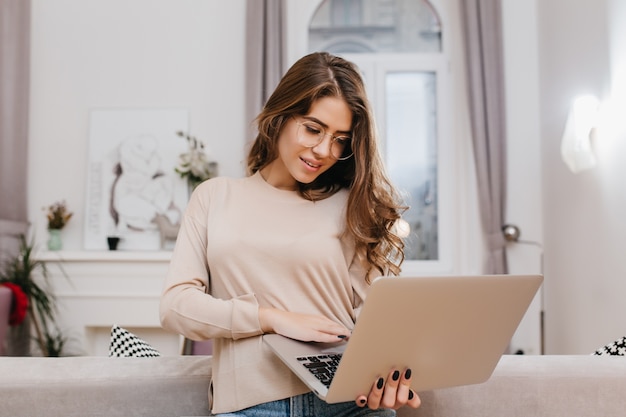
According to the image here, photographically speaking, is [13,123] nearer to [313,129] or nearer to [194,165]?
[194,165]

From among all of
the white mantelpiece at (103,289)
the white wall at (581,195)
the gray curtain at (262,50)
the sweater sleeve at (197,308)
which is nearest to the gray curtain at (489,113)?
the white wall at (581,195)

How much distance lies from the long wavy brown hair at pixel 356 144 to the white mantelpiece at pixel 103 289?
265 centimetres

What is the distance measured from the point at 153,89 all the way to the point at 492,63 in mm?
2215

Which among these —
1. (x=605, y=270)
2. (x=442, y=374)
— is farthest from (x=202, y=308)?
(x=605, y=270)

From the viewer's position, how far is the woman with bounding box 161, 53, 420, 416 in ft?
3.99

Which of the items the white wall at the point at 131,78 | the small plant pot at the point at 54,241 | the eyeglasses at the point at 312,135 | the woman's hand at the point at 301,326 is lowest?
the woman's hand at the point at 301,326

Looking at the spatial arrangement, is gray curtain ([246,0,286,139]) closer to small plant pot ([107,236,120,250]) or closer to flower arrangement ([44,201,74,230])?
small plant pot ([107,236,120,250])

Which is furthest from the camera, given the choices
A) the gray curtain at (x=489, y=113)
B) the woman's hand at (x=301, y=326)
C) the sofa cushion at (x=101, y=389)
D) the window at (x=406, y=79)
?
the window at (x=406, y=79)

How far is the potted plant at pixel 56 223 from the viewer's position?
412 cm

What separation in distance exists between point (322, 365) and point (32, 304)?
134 inches

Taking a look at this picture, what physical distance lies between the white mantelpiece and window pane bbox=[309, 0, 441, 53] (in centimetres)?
188

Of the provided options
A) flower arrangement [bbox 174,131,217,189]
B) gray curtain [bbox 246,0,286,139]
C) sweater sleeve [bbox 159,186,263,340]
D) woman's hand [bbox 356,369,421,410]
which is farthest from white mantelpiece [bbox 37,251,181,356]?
woman's hand [bbox 356,369,421,410]

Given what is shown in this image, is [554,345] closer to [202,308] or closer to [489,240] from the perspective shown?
[489,240]

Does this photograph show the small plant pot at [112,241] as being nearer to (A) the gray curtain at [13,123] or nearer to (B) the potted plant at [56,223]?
(B) the potted plant at [56,223]
